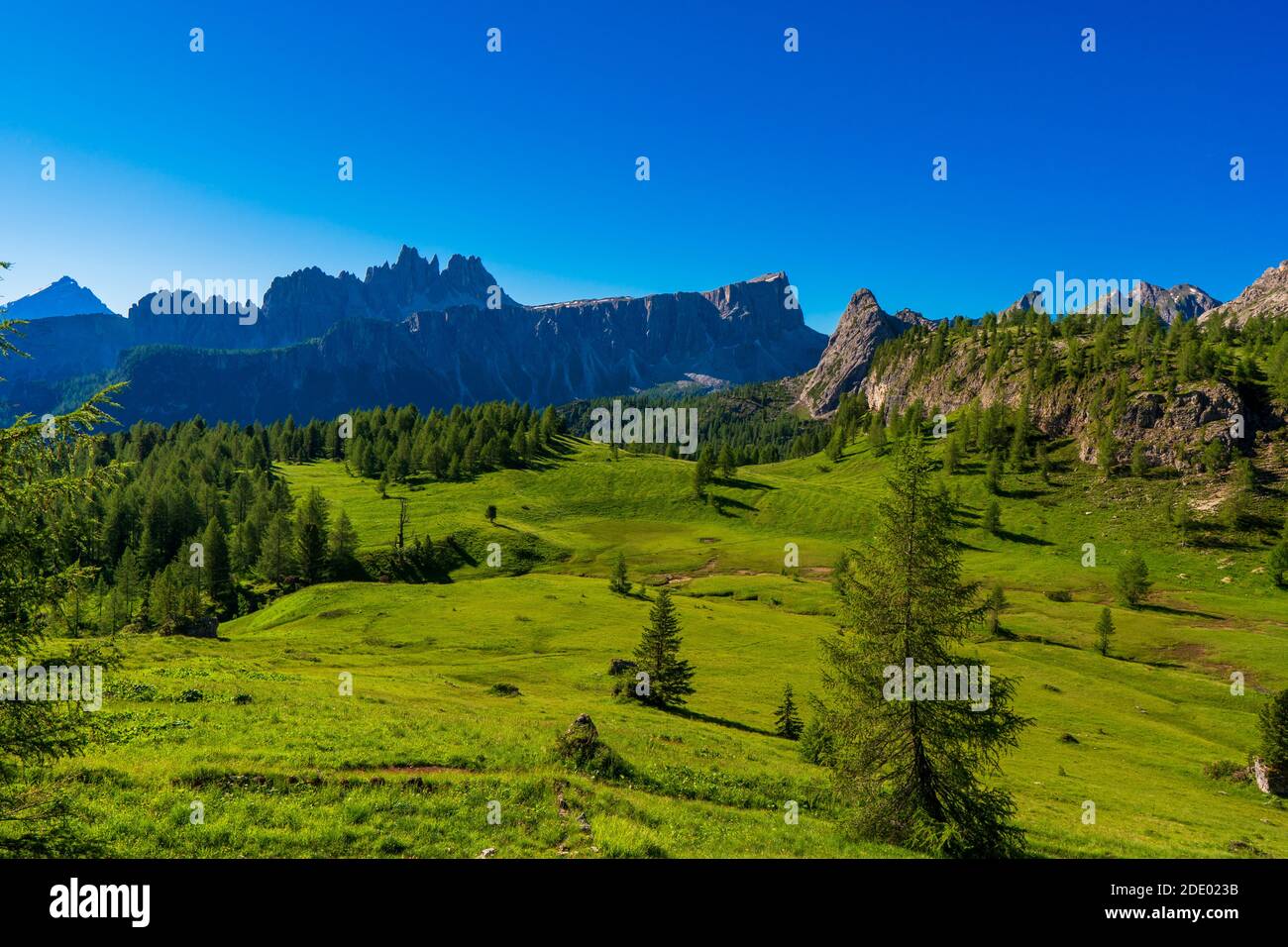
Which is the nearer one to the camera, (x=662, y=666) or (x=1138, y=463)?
(x=662, y=666)

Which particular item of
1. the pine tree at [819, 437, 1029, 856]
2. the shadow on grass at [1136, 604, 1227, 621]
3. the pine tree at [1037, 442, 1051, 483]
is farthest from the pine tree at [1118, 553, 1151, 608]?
the pine tree at [819, 437, 1029, 856]

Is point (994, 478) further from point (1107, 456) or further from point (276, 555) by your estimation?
point (276, 555)

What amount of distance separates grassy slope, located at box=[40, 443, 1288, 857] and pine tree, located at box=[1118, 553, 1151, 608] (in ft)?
11.6

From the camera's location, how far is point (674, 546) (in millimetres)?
138375

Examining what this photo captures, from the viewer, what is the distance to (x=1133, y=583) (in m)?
105

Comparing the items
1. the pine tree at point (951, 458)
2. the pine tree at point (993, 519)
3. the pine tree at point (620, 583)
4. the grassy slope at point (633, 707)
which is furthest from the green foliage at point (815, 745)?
the pine tree at point (951, 458)

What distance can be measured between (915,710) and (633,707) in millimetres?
29189

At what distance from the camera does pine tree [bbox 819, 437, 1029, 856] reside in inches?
788

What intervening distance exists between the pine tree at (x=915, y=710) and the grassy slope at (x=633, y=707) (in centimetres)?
220

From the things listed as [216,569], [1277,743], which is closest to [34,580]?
[1277,743]

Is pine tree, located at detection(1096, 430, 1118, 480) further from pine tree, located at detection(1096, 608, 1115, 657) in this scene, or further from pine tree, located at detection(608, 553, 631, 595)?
pine tree, located at detection(608, 553, 631, 595)

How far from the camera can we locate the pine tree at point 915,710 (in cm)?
2002
